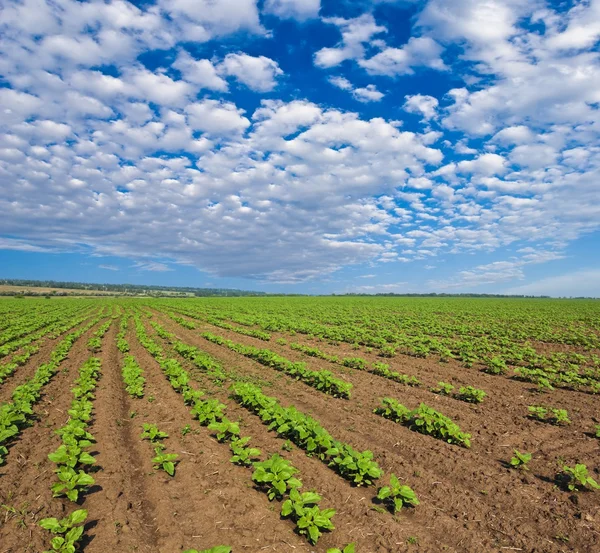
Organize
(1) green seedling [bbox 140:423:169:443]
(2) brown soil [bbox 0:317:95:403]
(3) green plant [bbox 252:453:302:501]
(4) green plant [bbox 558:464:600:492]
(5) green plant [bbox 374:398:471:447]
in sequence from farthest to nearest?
(2) brown soil [bbox 0:317:95:403]
(5) green plant [bbox 374:398:471:447]
(1) green seedling [bbox 140:423:169:443]
(4) green plant [bbox 558:464:600:492]
(3) green plant [bbox 252:453:302:501]

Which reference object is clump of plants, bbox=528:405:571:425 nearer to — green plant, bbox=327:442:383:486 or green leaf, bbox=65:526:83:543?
green plant, bbox=327:442:383:486

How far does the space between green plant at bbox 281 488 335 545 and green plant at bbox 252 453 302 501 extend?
0.89ft

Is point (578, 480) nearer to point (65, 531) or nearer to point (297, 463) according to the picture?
point (297, 463)

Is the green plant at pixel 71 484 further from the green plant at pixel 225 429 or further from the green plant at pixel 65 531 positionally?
Result: the green plant at pixel 225 429

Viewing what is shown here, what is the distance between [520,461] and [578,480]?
90cm

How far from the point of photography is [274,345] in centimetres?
1950

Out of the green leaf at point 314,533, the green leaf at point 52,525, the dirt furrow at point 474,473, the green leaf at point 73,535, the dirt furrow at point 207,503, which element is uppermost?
the green leaf at point 52,525

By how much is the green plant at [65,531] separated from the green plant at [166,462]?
1422mm

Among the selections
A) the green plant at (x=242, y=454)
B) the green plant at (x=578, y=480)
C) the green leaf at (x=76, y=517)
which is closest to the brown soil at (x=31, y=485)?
the green leaf at (x=76, y=517)

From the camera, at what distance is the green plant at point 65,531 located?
392 cm

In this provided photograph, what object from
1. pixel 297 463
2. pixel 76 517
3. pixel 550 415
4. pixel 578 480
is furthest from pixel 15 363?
pixel 550 415

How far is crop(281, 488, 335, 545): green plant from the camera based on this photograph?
4277 millimetres

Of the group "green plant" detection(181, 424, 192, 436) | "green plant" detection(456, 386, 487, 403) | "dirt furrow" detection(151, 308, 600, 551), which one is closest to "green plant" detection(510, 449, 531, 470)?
"dirt furrow" detection(151, 308, 600, 551)

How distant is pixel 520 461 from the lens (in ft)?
21.2
